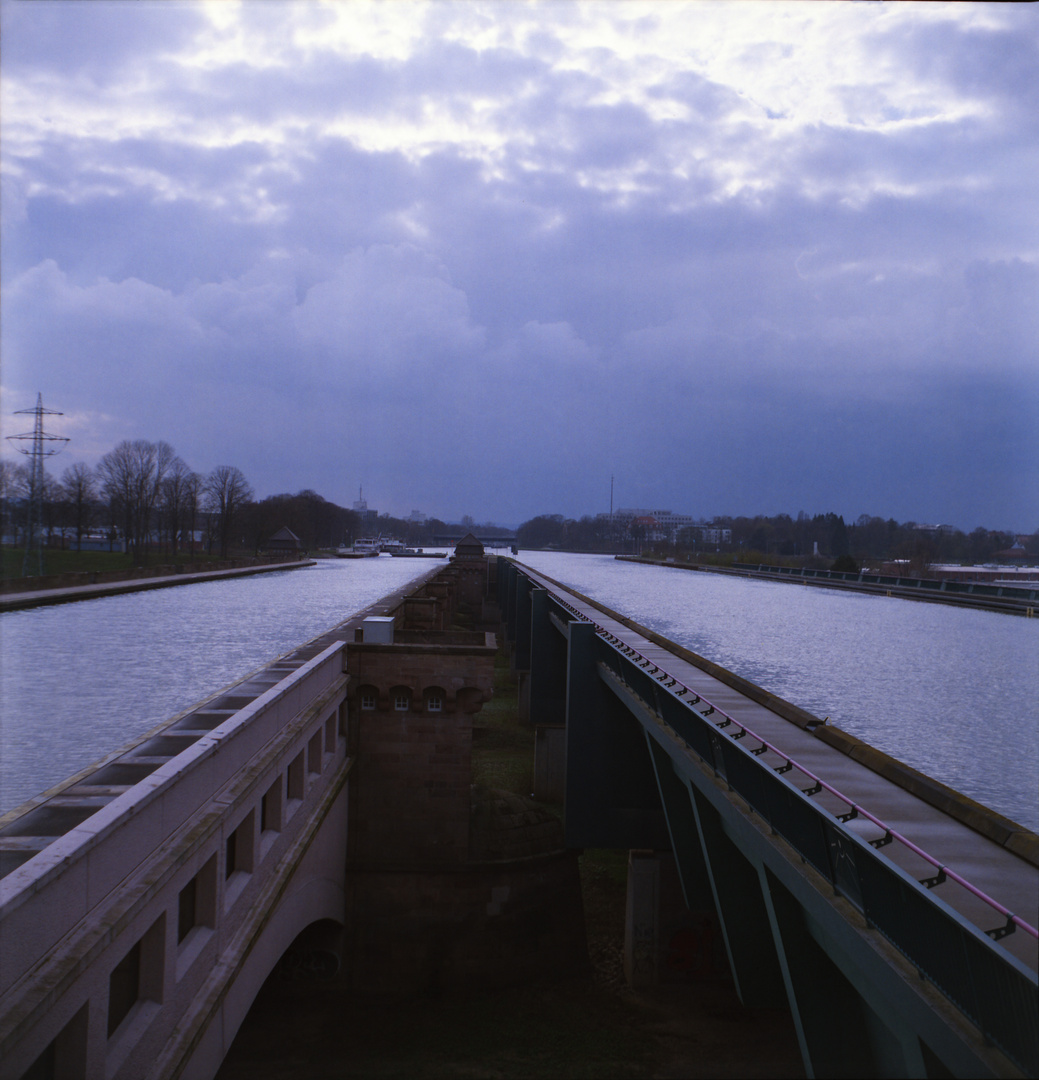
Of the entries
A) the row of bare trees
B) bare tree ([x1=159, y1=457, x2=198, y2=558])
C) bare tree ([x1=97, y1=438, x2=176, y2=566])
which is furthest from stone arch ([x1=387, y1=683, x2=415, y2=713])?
bare tree ([x1=159, y1=457, x2=198, y2=558])

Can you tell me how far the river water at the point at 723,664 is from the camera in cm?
1564

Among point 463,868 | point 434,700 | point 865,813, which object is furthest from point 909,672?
point 865,813

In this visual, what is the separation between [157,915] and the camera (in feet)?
20.3

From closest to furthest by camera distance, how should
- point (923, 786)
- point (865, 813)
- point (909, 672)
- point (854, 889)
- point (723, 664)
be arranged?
point (854, 889) < point (865, 813) < point (923, 786) < point (909, 672) < point (723, 664)

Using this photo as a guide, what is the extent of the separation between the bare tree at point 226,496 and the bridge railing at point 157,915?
106 meters

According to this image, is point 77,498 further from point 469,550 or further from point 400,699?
point 400,699

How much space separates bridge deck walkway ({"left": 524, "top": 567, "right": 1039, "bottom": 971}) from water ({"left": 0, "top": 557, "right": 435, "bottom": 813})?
1017cm

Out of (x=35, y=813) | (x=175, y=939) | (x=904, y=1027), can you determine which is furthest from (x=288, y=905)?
(x=904, y=1027)

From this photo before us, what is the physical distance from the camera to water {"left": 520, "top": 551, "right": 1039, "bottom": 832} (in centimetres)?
1653

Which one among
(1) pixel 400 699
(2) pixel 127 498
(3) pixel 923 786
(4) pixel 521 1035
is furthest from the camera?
(2) pixel 127 498

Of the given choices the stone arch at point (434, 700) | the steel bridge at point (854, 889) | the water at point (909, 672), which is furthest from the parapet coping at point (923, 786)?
the stone arch at point (434, 700)

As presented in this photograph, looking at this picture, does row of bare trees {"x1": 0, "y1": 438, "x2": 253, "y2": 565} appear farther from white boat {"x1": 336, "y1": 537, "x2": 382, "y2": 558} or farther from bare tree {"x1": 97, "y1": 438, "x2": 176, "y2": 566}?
white boat {"x1": 336, "y1": 537, "x2": 382, "y2": 558}

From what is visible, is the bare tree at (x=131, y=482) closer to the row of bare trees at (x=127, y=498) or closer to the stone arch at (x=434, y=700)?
the row of bare trees at (x=127, y=498)

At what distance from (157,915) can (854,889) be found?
4858 mm
